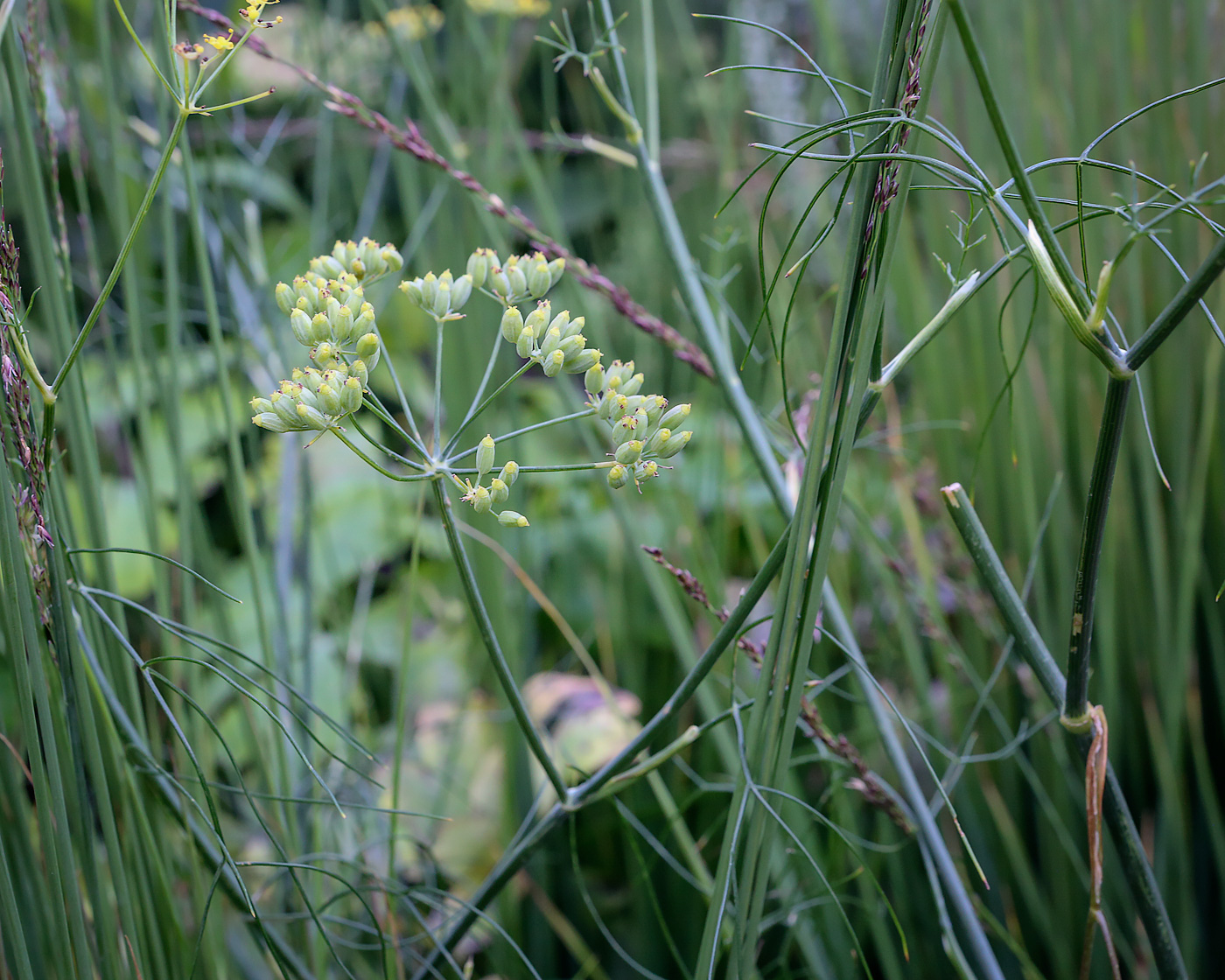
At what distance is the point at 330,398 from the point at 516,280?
11cm

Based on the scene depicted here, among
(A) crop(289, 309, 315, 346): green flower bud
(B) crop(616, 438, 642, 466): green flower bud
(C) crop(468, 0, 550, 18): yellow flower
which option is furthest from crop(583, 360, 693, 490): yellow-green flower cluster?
(C) crop(468, 0, 550, 18): yellow flower

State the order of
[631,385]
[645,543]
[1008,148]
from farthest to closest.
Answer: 1. [645,543]
2. [631,385]
3. [1008,148]

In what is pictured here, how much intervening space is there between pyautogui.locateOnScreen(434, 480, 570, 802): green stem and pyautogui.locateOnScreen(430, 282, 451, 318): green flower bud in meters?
0.09

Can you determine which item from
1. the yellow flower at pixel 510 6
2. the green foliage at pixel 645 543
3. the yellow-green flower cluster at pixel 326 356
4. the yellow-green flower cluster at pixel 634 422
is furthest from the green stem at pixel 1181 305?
the yellow flower at pixel 510 6

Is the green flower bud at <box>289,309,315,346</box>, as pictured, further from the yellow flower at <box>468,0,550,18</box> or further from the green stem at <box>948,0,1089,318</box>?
the yellow flower at <box>468,0,550,18</box>

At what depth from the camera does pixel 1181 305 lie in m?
0.23

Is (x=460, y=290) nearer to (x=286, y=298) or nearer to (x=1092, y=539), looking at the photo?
(x=286, y=298)

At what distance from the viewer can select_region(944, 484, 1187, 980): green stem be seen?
1.03ft

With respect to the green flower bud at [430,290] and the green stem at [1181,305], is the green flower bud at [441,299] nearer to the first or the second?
the green flower bud at [430,290]

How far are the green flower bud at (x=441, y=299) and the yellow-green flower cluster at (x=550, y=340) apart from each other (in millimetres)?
37

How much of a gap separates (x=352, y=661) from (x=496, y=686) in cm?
15

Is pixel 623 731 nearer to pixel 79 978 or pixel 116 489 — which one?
pixel 79 978

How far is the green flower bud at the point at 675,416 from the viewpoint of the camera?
0.30 meters

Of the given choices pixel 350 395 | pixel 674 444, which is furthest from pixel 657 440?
pixel 350 395
